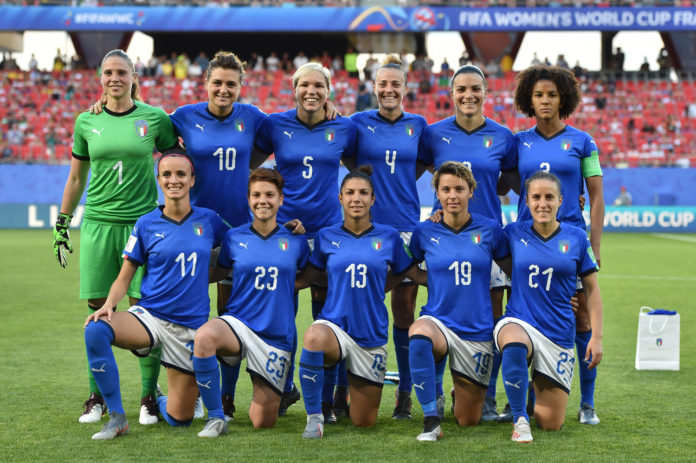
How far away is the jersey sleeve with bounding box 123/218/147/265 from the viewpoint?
16.4ft

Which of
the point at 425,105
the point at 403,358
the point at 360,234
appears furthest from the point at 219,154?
the point at 425,105

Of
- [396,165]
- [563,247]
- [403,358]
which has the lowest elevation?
[403,358]

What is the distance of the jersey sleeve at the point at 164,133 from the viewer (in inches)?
213

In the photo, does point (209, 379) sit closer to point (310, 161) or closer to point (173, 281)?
point (173, 281)

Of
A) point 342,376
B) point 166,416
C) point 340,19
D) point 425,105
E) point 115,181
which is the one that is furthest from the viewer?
point 340,19

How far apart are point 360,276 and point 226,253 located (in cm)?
78

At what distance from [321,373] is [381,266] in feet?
2.25

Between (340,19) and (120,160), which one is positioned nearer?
(120,160)

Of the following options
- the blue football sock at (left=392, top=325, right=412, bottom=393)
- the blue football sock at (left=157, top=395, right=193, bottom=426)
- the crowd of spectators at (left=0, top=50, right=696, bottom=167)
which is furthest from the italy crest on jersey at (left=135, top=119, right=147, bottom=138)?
the crowd of spectators at (left=0, top=50, right=696, bottom=167)

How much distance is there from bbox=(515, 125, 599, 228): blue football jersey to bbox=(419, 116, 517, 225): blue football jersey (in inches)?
5.1

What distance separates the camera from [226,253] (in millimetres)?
5125

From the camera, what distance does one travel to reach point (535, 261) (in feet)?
16.3

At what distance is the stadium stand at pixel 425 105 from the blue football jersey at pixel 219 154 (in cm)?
1973

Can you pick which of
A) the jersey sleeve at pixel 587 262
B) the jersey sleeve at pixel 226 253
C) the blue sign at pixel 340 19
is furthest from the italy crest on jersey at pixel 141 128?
the blue sign at pixel 340 19
